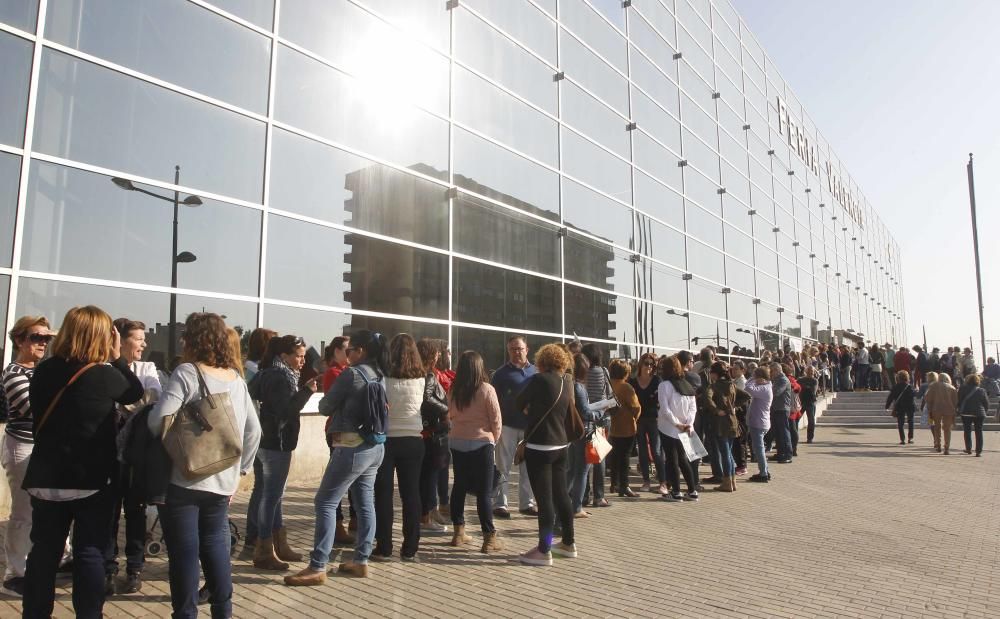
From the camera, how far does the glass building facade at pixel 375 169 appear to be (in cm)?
802

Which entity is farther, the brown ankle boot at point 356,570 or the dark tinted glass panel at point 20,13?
the dark tinted glass panel at point 20,13

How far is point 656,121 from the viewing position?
21656 millimetres

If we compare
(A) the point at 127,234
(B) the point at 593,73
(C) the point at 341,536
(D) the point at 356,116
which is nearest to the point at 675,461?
(C) the point at 341,536

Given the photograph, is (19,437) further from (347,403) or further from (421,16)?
(421,16)

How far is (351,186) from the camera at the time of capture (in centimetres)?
1147

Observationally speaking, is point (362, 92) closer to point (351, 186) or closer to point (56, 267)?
point (351, 186)

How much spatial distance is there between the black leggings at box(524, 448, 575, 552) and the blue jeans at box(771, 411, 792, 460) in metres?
7.95

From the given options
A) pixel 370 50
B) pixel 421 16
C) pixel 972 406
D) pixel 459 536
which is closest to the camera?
pixel 459 536

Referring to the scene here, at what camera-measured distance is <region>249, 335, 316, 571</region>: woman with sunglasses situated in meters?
5.23

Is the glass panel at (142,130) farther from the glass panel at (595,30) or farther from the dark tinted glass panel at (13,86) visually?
the glass panel at (595,30)

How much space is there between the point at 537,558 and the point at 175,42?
7.89 meters

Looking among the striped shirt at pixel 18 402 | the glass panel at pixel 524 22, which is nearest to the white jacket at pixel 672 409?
the striped shirt at pixel 18 402

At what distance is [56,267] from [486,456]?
5.18m

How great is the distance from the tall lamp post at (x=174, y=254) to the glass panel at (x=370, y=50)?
261 cm
